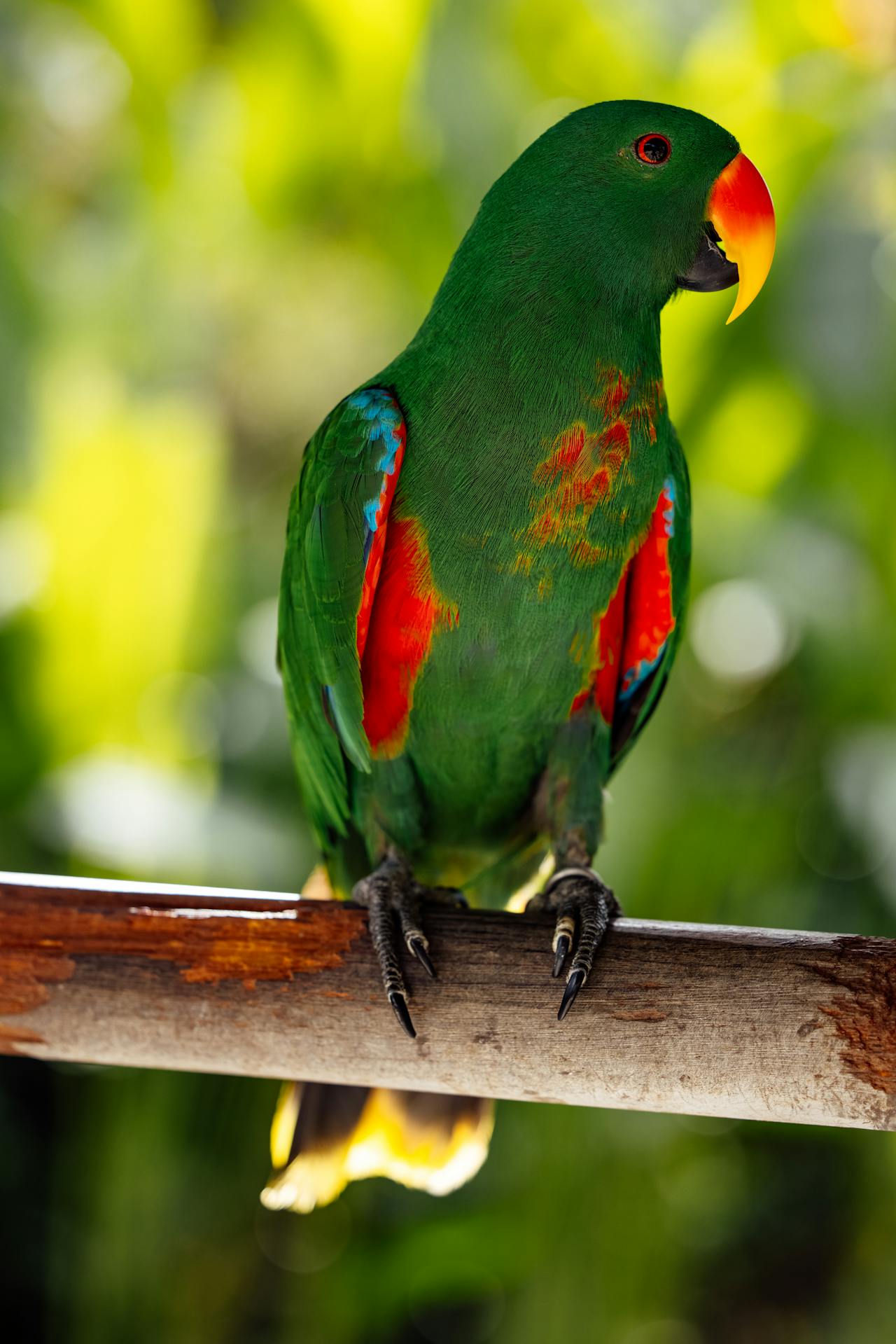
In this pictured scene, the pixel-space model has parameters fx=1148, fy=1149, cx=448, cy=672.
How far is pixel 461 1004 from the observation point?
1061 millimetres

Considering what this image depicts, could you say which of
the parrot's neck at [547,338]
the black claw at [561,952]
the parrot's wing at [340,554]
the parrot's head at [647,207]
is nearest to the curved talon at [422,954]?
the black claw at [561,952]

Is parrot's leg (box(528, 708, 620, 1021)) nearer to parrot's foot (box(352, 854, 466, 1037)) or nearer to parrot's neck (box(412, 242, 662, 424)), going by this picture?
parrot's foot (box(352, 854, 466, 1037))

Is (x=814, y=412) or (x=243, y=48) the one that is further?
(x=243, y=48)

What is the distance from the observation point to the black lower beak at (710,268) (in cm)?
112

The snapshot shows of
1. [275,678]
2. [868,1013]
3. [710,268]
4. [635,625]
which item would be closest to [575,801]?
[635,625]

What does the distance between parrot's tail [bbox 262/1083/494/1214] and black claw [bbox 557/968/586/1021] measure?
36cm

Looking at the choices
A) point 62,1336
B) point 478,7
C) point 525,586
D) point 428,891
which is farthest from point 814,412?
point 62,1336

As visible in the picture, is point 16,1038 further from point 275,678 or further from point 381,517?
point 275,678

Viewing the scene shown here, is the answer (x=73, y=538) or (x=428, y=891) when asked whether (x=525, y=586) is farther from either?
(x=73, y=538)

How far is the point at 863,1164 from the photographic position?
2254 mm

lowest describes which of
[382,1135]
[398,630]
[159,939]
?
[382,1135]

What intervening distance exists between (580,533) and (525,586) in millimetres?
77

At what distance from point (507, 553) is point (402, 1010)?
1.50 ft

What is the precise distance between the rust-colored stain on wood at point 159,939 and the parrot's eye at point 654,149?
0.78 m
